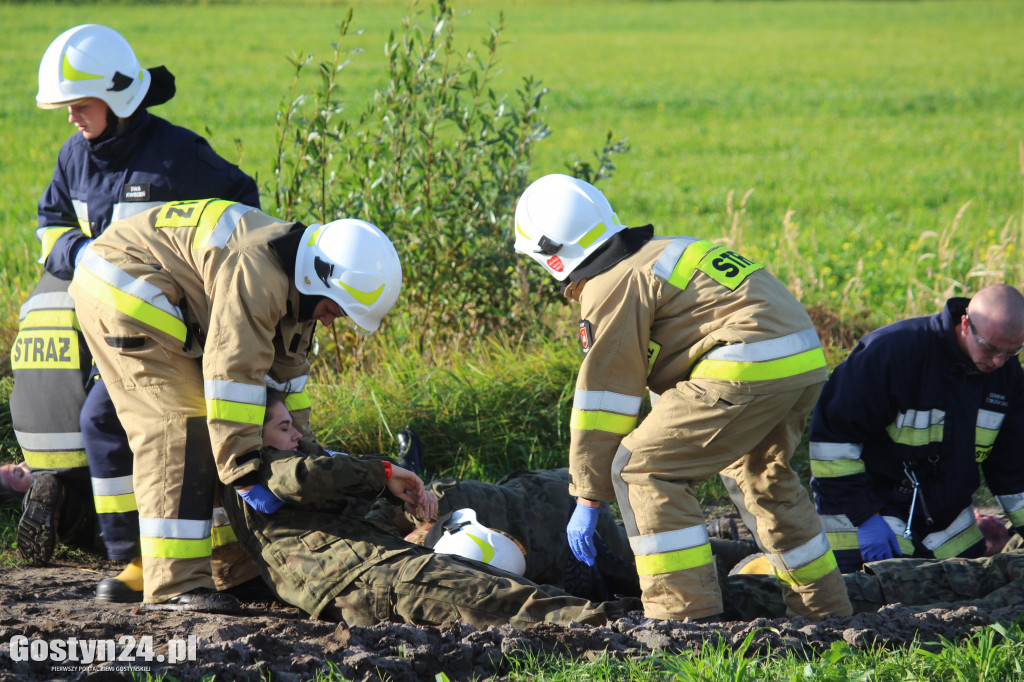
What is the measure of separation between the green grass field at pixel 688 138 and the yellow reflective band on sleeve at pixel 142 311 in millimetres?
1584

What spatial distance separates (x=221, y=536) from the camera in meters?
4.27

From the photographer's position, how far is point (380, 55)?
25.4 m

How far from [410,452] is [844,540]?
2.28 metres

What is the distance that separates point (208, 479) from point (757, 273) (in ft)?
8.11

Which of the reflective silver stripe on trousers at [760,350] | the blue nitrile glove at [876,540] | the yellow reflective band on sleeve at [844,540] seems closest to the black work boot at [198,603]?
the reflective silver stripe on trousers at [760,350]

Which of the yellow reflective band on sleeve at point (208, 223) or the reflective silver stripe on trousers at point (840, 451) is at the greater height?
the yellow reflective band on sleeve at point (208, 223)

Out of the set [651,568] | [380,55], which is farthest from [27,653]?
[380,55]

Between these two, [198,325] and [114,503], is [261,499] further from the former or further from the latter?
[114,503]

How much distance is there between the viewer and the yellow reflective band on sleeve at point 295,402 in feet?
14.9

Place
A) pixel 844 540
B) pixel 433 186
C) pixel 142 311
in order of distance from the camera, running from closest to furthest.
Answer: pixel 142 311
pixel 844 540
pixel 433 186

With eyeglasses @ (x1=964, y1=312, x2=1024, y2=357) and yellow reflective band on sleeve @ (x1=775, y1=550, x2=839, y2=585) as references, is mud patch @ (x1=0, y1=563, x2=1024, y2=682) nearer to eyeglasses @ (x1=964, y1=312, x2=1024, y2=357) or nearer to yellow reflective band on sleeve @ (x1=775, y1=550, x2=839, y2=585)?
yellow reflective band on sleeve @ (x1=775, y1=550, x2=839, y2=585)

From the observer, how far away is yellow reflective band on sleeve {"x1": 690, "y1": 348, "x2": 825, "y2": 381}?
3.58m

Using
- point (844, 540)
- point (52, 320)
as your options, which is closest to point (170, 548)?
point (52, 320)

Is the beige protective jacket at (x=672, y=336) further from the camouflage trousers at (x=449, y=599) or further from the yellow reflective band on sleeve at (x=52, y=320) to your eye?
the yellow reflective band on sleeve at (x=52, y=320)
